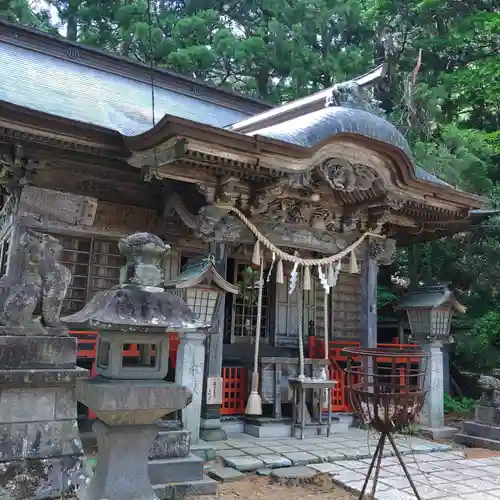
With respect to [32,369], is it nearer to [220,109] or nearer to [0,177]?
[0,177]

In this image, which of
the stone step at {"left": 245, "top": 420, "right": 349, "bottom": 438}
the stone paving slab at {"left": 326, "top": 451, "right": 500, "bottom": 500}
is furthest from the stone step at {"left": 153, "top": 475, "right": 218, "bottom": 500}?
the stone step at {"left": 245, "top": 420, "right": 349, "bottom": 438}

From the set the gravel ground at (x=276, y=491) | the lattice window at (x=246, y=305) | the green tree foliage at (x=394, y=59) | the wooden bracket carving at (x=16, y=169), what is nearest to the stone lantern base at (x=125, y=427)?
the gravel ground at (x=276, y=491)

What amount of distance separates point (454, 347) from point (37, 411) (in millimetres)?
10513

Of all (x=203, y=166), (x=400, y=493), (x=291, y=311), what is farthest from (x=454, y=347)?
(x=203, y=166)

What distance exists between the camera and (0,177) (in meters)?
6.90

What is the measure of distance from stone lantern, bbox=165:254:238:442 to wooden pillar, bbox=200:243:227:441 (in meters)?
0.29

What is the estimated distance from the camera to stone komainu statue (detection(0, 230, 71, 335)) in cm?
432

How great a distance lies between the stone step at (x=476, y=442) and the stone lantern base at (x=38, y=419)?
20.7 ft

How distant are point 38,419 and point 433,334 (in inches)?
259

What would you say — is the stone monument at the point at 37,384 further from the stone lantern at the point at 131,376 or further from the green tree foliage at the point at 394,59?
the green tree foliage at the point at 394,59

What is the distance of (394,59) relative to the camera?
1603cm

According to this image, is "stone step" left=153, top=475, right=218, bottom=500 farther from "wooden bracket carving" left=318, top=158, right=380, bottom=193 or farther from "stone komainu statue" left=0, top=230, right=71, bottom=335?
"wooden bracket carving" left=318, top=158, right=380, bottom=193

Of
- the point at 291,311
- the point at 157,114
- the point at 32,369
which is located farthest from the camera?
the point at 291,311

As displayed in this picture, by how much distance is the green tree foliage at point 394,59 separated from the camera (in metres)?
11.6
